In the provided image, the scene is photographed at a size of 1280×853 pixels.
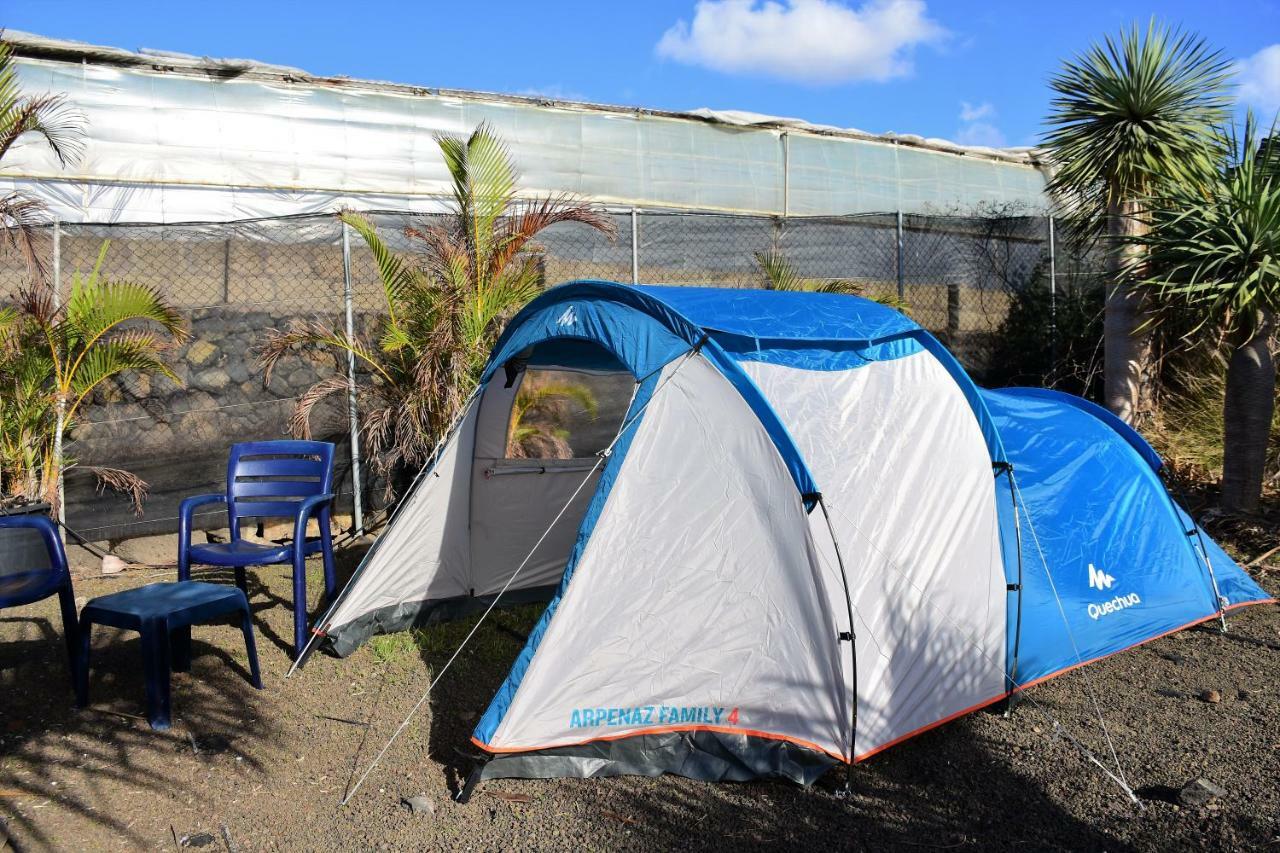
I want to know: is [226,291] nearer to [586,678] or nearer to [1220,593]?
[586,678]

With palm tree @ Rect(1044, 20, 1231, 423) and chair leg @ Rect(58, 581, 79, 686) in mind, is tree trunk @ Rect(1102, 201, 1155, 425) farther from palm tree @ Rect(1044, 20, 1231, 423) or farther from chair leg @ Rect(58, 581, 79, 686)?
chair leg @ Rect(58, 581, 79, 686)

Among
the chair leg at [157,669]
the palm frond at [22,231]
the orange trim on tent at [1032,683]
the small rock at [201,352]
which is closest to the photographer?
the orange trim on tent at [1032,683]

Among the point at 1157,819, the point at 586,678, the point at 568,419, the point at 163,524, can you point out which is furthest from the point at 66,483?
the point at 1157,819

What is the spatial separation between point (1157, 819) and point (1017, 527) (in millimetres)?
1431

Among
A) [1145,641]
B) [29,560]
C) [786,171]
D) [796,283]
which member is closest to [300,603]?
[29,560]

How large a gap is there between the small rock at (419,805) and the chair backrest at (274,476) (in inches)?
91.4

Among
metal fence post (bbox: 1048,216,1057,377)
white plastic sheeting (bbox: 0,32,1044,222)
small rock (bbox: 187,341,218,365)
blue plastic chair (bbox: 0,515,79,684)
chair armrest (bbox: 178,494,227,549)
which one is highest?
white plastic sheeting (bbox: 0,32,1044,222)

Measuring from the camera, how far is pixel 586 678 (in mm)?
3900

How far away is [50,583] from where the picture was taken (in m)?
4.50

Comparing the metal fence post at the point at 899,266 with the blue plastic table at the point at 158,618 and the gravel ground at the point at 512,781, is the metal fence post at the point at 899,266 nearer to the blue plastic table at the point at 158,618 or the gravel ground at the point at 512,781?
the gravel ground at the point at 512,781

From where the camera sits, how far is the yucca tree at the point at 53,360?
253 inches

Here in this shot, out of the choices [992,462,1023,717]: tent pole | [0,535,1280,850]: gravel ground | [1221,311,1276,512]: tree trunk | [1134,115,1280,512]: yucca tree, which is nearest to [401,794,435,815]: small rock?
[0,535,1280,850]: gravel ground

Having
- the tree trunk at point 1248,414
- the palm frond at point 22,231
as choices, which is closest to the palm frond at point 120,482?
the palm frond at point 22,231

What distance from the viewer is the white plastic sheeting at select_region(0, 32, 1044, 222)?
399 inches
